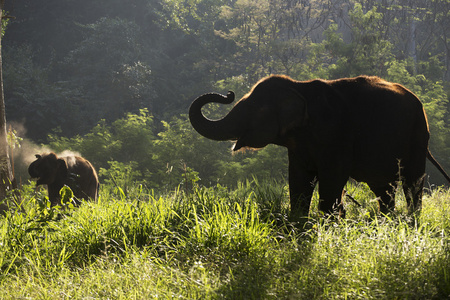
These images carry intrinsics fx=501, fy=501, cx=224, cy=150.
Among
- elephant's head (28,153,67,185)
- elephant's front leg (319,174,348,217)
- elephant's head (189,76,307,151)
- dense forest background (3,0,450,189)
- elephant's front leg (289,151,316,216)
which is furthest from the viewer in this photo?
dense forest background (3,0,450,189)

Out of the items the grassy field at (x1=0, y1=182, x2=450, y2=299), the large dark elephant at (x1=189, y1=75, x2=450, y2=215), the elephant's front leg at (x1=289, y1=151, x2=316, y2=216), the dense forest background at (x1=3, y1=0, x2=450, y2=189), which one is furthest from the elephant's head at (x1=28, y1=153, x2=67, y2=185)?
the dense forest background at (x1=3, y1=0, x2=450, y2=189)

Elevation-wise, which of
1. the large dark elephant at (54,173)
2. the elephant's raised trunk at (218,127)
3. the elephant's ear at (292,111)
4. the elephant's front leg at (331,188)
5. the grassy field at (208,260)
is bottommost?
the large dark elephant at (54,173)

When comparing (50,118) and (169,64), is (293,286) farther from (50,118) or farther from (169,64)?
(169,64)

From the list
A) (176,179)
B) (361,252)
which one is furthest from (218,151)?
(361,252)

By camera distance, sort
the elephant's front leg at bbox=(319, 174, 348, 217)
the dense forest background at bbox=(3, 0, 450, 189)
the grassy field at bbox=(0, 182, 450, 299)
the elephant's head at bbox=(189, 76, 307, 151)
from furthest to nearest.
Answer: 1. the dense forest background at bbox=(3, 0, 450, 189)
2. the elephant's head at bbox=(189, 76, 307, 151)
3. the elephant's front leg at bbox=(319, 174, 348, 217)
4. the grassy field at bbox=(0, 182, 450, 299)

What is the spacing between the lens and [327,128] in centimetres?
555

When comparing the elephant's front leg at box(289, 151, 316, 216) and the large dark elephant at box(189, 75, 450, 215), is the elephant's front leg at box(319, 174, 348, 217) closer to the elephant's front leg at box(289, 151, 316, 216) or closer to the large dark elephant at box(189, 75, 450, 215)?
the large dark elephant at box(189, 75, 450, 215)

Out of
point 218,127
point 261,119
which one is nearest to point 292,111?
point 261,119

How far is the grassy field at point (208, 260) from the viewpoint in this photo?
367 cm

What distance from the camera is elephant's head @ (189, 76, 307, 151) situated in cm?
561

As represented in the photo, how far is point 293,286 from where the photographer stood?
3725 mm

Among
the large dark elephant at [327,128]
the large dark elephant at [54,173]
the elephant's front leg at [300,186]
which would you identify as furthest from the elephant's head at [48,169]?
the elephant's front leg at [300,186]

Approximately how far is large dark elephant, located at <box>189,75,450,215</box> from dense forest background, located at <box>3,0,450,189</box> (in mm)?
12204

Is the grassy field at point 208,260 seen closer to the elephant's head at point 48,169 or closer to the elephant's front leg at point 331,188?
the elephant's front leg at point 331,188
